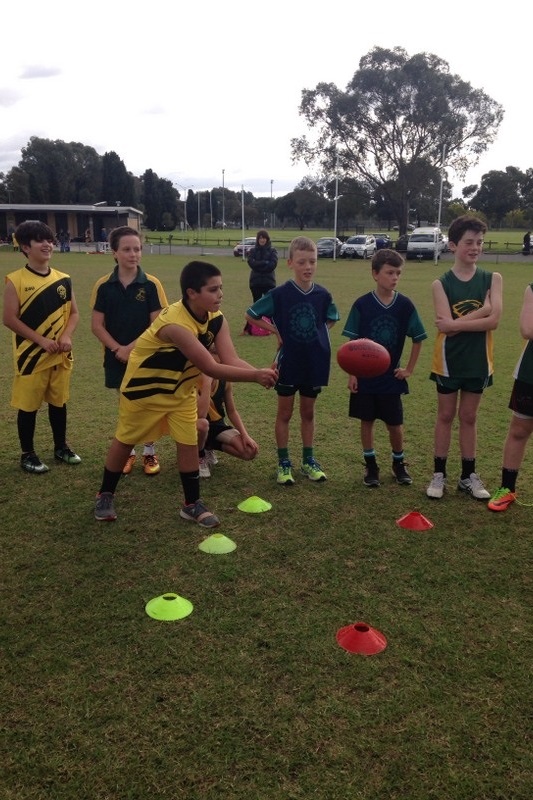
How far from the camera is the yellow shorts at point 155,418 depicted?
14.6ft

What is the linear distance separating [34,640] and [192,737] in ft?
3.69

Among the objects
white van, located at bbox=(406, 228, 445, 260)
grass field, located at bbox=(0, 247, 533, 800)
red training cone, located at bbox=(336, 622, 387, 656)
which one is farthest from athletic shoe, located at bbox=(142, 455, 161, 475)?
white van, located at bbox=(406, 228, 445, 260)

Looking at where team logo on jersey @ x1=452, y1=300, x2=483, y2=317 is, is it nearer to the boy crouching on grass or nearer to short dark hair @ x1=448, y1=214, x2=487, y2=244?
short dark hair @ x1=448, y1=214, x2=487, y2=244

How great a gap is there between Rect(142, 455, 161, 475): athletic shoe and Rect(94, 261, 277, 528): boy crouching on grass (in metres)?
0.84

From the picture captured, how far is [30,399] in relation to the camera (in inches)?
222

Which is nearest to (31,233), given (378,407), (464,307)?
(378,407)

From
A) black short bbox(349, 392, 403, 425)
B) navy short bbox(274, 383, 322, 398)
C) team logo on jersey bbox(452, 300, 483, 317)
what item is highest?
Result: team logo on jersey bbox(452, 300, 483, 317)

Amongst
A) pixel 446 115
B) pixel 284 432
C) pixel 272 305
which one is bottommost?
pixel 284 432

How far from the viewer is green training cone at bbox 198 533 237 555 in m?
4.23

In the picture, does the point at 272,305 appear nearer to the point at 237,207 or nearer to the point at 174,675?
the point at 174,675

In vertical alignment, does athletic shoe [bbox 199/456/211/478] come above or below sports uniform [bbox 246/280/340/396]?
below

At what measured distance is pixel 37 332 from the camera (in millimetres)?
5586

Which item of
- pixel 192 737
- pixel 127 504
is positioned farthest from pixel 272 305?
pixel 192 737

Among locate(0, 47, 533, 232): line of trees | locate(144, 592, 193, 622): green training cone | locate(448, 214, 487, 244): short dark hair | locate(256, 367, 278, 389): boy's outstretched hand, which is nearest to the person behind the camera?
locate(144, 592, 193, 622): green training cone
